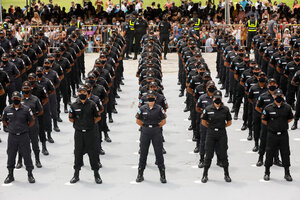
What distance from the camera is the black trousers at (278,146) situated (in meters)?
13.1

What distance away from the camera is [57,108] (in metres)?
18.6

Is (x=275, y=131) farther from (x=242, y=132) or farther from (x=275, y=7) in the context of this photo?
(x=275, y=7)

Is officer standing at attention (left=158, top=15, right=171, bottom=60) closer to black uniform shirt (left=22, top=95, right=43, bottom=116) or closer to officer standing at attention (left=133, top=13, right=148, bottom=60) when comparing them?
officer standing at attention (left=133, top=13, right=148, bottom=60)

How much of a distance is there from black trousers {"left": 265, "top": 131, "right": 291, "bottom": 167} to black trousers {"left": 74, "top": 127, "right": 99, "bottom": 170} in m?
3.52

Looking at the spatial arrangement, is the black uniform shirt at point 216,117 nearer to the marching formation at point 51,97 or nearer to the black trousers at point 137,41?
the marching formation at point 51,97

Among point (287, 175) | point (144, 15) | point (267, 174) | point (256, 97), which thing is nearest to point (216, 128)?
point (267, 174)

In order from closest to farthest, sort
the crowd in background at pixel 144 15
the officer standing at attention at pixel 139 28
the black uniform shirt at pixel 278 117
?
1. the black uniform shirt at pixel 278 117
2. the officer standing at attention at pixel 139 28
3. the crowd in background at pixel 144 15

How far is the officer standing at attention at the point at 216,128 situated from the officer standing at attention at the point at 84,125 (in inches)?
88.2

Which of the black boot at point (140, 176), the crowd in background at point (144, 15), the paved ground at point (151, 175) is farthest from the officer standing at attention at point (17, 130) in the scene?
the crowd in background at point (144, 15)

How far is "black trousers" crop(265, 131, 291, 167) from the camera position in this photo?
515 inches

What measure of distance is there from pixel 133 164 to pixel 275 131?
10.9 ft

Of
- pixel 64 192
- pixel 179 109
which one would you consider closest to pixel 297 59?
pixel 179 109

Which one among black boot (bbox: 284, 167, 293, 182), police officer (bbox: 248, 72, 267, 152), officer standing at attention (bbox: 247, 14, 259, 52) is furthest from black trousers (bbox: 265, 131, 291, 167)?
officer standing at attention (bbox: 247, 14, 259, 52)

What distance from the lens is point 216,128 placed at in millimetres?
12969
